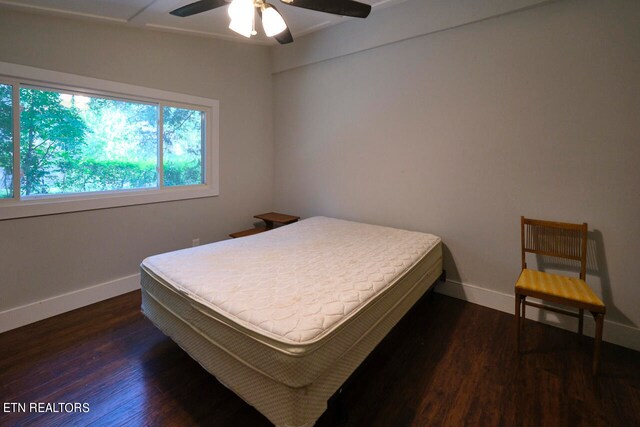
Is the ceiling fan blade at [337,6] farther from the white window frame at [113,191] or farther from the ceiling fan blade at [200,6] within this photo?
the white window frame at [113,191]

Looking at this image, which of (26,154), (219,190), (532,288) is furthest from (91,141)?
(532,288)

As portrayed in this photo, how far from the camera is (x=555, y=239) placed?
2.22 m

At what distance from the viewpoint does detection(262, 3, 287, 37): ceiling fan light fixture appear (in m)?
1.70

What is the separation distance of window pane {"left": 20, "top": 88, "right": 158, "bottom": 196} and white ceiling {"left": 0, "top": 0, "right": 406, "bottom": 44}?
1.96 feet

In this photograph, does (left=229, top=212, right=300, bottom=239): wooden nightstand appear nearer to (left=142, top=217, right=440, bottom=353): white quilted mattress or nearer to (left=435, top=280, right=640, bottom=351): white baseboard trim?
(left=142, top=217, right=440, bottom=353): white quilted mattress

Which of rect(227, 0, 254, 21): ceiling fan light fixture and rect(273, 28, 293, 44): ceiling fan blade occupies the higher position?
rect(273, 28, 293, 44): ceiling fan blade

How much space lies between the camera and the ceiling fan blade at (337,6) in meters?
1.68

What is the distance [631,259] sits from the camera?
203 centimetres

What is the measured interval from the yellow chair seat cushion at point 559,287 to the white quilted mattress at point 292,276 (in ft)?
→ 2.23

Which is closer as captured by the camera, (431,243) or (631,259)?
(631,259)

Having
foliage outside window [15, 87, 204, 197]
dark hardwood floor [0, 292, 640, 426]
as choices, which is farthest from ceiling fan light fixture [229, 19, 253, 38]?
dark hardwood floor [0, 292, 640, 426]

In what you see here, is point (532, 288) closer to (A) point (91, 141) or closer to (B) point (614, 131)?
(B) point (614, 131)

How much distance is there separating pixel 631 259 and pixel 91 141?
4.22m

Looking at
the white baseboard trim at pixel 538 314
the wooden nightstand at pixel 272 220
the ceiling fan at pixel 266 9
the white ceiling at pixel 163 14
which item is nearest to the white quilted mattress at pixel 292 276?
the white baseboard trim at pixel 538 314
